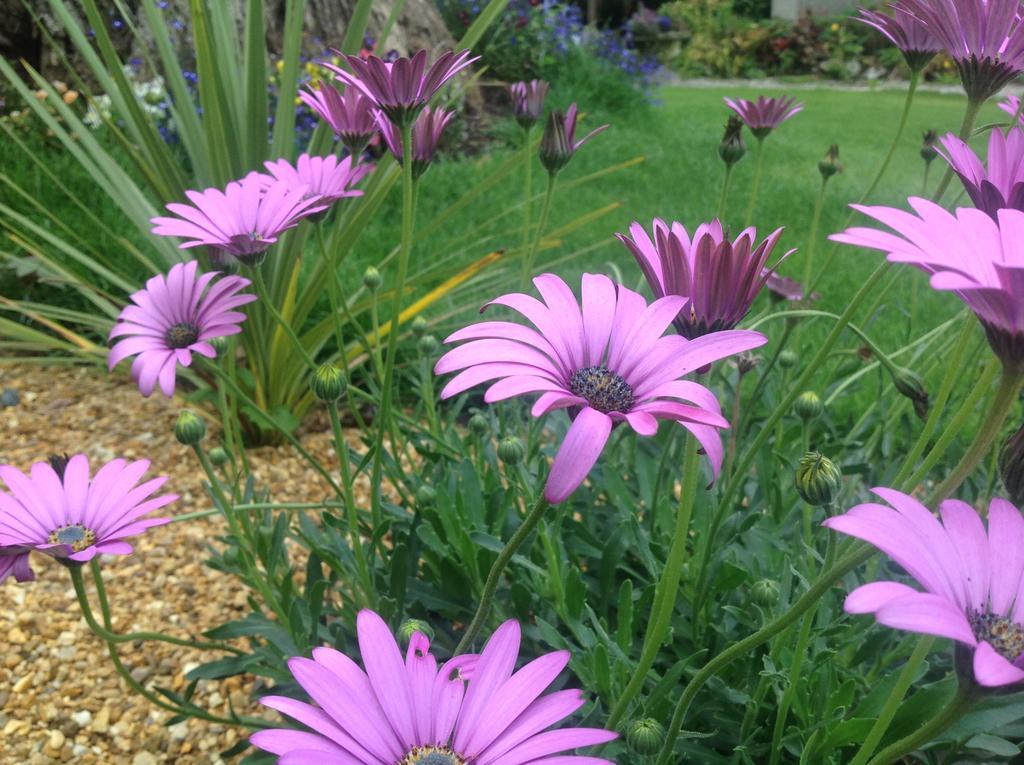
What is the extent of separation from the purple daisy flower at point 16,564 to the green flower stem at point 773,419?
0.69 meters

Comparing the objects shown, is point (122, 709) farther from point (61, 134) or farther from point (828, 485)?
point (61, 134)

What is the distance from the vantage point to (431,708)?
63 centimetres

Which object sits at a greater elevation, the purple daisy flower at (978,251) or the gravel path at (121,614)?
the purple daisy flower at (978,251)

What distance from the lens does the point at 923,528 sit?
52 cm

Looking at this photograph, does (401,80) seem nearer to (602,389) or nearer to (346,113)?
(346,113)

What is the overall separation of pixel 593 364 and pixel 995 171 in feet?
1.13

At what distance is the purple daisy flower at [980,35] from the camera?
85cm

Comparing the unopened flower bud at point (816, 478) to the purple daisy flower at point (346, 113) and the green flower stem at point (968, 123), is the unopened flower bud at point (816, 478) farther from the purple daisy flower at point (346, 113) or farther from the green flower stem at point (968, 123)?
the purple daisy flower at point (346, 113)

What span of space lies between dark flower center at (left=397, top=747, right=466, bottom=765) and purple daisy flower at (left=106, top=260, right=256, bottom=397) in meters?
0.49

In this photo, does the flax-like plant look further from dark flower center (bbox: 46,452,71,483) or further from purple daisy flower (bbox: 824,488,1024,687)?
purple daisy flower (bbox: 824,488,1024,687)

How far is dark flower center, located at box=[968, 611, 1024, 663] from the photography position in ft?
1.78

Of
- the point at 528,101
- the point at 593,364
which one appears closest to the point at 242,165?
the point at 528,101

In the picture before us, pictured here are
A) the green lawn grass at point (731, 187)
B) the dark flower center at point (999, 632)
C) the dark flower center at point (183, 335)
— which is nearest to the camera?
the dark flower center at point (999, 632)

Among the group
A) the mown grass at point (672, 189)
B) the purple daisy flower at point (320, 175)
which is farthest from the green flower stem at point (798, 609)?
the mown grass at point (672, 189)
